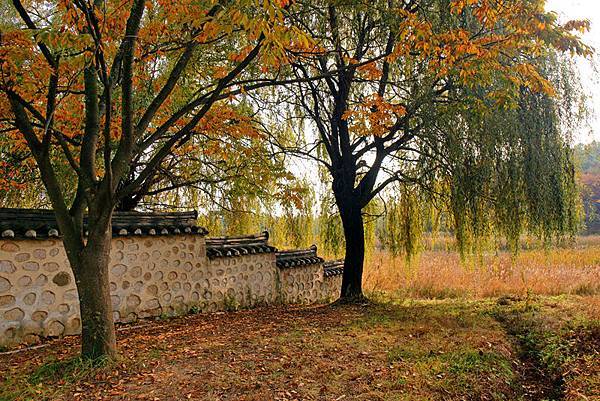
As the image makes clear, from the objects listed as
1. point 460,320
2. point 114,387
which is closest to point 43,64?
point 114,387

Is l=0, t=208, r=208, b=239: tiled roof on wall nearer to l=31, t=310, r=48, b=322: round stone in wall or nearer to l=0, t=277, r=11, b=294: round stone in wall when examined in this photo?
l=0, t=277, r=11, b=294: round stone in wall

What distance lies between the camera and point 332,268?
1020cm

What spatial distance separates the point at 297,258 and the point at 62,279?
15.4 feet

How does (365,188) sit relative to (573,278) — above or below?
above

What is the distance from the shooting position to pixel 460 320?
224 inches

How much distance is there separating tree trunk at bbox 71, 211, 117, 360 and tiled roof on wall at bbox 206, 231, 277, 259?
3.32 meters

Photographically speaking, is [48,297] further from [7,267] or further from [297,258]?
[297,258]

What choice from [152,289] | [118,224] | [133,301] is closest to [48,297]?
[133,301]

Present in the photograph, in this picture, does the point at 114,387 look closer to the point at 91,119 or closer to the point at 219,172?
the point at 91,119

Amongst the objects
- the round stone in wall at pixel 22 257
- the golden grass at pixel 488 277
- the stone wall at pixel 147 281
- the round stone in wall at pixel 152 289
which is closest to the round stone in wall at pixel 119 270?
the stone wall at pixel 147 281

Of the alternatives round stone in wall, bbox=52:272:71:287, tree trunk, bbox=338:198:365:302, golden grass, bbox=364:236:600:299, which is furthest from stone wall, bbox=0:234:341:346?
golden grass, bbox=364:236:600:299

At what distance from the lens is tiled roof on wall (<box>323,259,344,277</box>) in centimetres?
992

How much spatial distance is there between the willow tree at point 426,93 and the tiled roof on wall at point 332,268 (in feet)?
7.62

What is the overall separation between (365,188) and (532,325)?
10.5 feet
